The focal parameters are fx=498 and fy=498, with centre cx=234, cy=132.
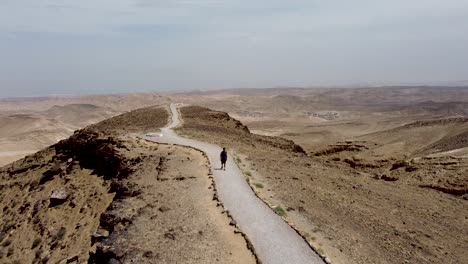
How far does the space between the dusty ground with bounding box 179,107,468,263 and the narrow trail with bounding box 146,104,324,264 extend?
523mm

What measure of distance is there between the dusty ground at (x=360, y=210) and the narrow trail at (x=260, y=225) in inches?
20.6

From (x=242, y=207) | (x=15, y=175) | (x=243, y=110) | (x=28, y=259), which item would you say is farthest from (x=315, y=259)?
(x=243, y=110)

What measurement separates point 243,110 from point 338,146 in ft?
431

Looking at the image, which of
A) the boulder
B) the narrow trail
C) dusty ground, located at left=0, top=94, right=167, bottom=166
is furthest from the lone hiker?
dusty ground, located at left=0, top=94, right=167, bottom=166

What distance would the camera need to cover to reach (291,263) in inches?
497

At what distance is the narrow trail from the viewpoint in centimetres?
1312

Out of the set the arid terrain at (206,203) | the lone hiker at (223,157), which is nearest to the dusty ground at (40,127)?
the arid terrain at (206,203)

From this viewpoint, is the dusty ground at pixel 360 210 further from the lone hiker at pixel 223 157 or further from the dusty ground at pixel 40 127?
the dusty ground at pixel 40 127

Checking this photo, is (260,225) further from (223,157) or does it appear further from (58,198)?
(58,198)

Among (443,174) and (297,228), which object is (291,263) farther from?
(443,174)

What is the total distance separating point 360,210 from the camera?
1912 centimetres

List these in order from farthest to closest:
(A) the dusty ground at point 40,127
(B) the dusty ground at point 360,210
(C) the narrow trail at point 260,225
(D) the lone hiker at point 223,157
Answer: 1. (A) the dusty ground at point 40,127
2. (D) the lone hiker at point 223,157
3. (B) the dusty ground at point 360,210
4. (C) the narrow trail at point 260,225

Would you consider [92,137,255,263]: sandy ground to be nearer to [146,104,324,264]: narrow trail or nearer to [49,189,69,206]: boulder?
[146,104,324,264]: narrow trail

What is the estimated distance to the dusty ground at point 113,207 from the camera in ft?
46.0
